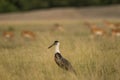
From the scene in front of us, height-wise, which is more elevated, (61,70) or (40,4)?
(61,70)

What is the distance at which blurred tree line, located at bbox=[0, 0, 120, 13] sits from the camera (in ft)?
195

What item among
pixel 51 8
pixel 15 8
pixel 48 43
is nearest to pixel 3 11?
pixel 15 8

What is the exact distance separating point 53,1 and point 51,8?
59.7 inches

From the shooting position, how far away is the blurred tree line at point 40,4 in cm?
5929

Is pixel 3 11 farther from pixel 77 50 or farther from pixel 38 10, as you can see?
pixel 77 50

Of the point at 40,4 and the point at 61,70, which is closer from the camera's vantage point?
the point at 61,70

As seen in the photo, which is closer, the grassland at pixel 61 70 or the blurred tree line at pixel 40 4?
the grassland at pixel 61 70

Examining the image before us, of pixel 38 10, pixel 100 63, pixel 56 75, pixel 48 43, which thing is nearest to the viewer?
pixel 56 75

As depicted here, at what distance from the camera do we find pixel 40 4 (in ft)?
206

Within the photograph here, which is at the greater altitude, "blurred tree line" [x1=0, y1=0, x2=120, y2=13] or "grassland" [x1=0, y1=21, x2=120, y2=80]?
"grassland" [x1=0, y1=21, x2=120, y2=80]

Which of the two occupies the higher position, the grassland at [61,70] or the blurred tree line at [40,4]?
the grassland at [61,70]

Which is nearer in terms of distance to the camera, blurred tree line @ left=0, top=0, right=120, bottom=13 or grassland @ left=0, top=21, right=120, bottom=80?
grassland @ left=0, top=21, right=120, bottom=80

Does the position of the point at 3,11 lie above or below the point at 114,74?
below

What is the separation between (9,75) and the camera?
8.87 m
